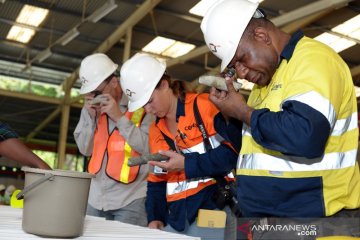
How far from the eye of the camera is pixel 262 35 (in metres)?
2.05

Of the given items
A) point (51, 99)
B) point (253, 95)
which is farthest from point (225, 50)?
point (51, 99)

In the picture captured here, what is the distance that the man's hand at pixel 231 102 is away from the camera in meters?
1.93

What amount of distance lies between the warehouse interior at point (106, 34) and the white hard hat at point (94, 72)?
12.7 feet

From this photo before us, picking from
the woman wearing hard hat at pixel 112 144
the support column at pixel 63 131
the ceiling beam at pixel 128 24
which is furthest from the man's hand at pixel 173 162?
the support column at pixel 63 131

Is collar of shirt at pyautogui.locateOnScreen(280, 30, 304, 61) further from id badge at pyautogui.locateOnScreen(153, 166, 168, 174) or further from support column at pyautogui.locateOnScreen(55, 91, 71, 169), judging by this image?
support column at pyautogui.locateOnScreen(55, 91, 71, 169)

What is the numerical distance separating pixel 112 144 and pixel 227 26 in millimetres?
1842

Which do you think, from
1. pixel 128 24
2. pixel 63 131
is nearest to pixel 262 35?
pixel 128 24

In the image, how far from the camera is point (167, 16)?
32.6 ft

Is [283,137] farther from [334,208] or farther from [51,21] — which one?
[51,21]

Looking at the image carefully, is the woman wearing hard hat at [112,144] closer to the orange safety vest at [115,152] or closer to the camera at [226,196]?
the orange safety vest at [115,152]

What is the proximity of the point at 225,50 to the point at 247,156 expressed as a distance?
1.54 ft

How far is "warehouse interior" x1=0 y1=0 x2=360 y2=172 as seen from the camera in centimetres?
921

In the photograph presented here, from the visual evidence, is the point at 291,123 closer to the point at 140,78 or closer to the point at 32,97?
the point at 140,78

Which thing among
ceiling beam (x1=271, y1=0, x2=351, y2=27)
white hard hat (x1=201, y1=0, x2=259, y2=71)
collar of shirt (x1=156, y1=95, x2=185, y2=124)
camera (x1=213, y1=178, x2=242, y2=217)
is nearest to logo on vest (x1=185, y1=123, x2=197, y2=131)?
collar of shirt (x1=156, y1=95, x2=185, y2=124)
